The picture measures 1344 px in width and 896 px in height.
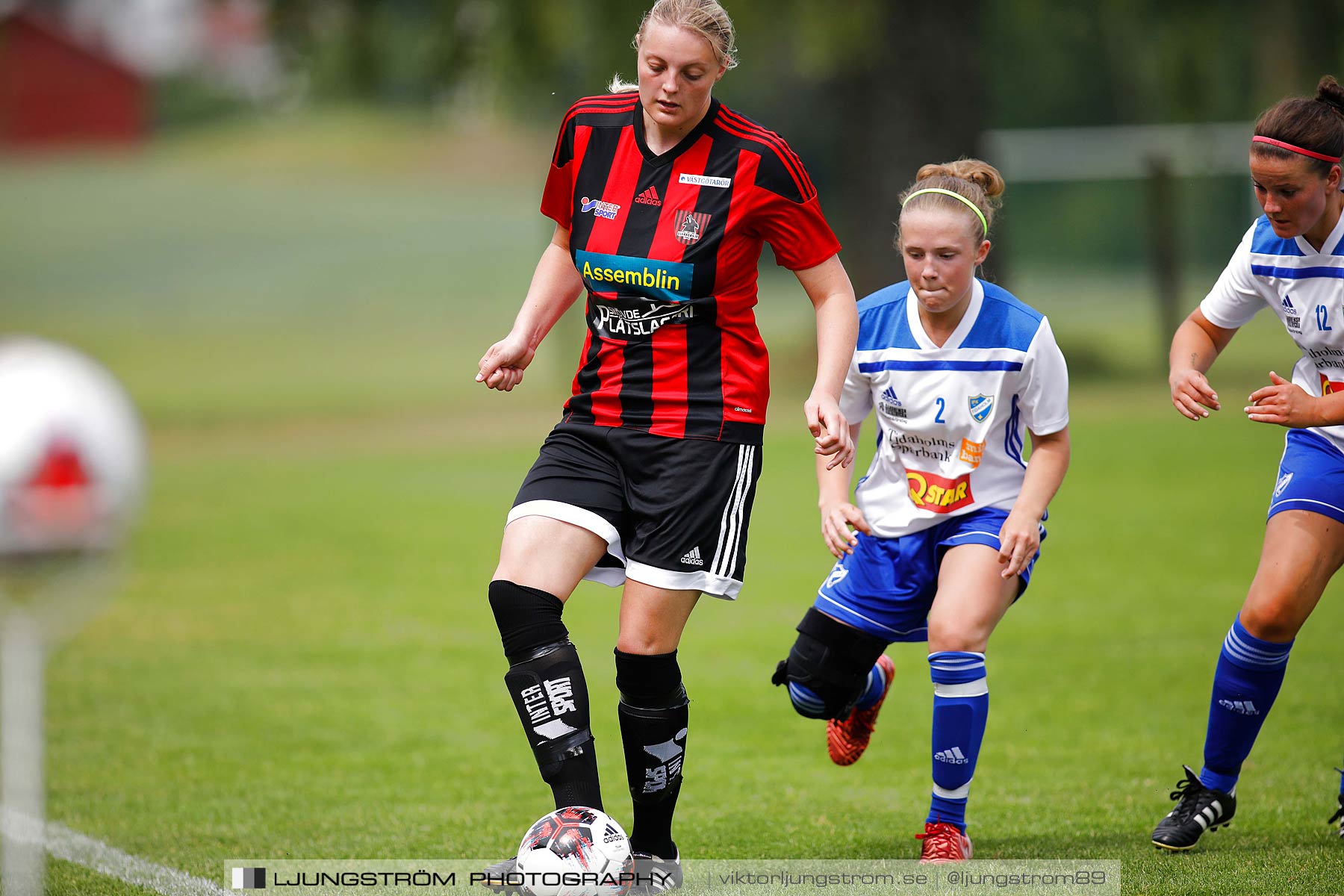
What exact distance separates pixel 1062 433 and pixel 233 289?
122 ft

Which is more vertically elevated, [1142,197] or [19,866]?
[1142,197]

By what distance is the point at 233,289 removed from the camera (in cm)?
3912

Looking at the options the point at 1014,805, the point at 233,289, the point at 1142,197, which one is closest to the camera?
the point at 1014,805

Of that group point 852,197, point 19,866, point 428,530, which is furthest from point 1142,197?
point 19,866

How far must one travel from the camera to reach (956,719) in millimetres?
4172

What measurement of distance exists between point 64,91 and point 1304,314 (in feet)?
192

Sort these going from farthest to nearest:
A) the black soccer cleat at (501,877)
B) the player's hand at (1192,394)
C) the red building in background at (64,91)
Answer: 1. the red building in background at (64,91)
2. the player's hand at (1192,394)
3. the black soccer cleat at (501,877)

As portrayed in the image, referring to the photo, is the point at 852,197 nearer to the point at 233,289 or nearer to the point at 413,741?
the point at 413,741

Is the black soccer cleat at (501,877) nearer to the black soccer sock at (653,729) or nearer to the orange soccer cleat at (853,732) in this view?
the black soccer sock at (653,729)

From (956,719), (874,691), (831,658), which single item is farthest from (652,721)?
(874,691)

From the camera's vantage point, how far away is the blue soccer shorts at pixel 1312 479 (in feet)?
13.7

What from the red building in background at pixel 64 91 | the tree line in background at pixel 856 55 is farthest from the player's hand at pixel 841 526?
the red building in background at pixel 64 91

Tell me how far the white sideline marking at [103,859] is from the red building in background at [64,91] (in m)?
54.0

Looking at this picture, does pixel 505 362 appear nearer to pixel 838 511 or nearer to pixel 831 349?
pixel 831 349
